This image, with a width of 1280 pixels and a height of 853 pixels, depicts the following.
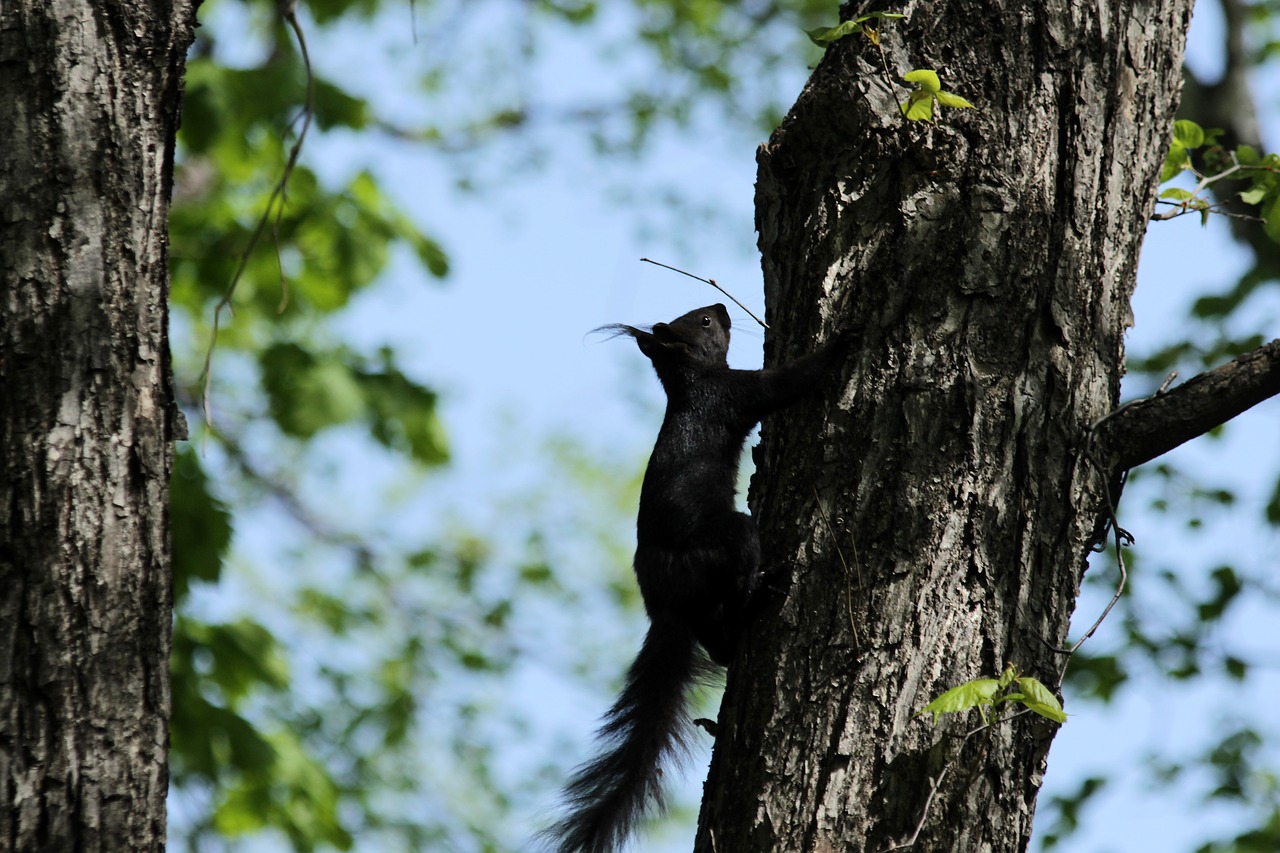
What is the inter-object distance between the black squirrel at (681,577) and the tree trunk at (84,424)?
110cm

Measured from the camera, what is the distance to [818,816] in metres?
1.94

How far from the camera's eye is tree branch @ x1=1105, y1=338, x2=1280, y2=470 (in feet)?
7.17

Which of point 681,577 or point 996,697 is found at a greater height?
point 681,577

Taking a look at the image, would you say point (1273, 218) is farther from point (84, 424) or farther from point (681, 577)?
point (84, 424)

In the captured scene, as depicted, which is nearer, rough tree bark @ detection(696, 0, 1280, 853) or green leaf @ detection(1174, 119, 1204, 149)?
rough tree bark @ detection(696, 0, 1280, 853)

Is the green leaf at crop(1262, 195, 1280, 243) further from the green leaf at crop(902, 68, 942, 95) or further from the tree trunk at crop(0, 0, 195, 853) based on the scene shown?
the tree trunk at crop(0, 0, 195, 853)

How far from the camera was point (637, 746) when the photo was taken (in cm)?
276

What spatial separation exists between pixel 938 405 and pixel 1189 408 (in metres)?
0.51

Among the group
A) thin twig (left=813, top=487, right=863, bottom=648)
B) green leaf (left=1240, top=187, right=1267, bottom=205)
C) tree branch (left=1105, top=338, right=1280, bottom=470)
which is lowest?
thin twig (left=813, top=487, right=863, bottom=648)

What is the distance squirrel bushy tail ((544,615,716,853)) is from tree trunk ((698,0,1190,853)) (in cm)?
56

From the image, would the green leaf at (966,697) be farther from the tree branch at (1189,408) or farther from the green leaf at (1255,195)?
the green leaf at (1255,195)

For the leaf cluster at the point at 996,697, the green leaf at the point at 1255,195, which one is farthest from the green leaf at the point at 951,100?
the green leaf at the point at 1255,195

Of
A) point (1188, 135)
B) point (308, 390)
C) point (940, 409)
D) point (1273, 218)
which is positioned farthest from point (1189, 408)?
point (308, 390)

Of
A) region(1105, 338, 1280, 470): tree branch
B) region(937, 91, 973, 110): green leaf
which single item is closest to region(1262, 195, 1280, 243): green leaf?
region(1105, 338, 1280, 470): tree branch
